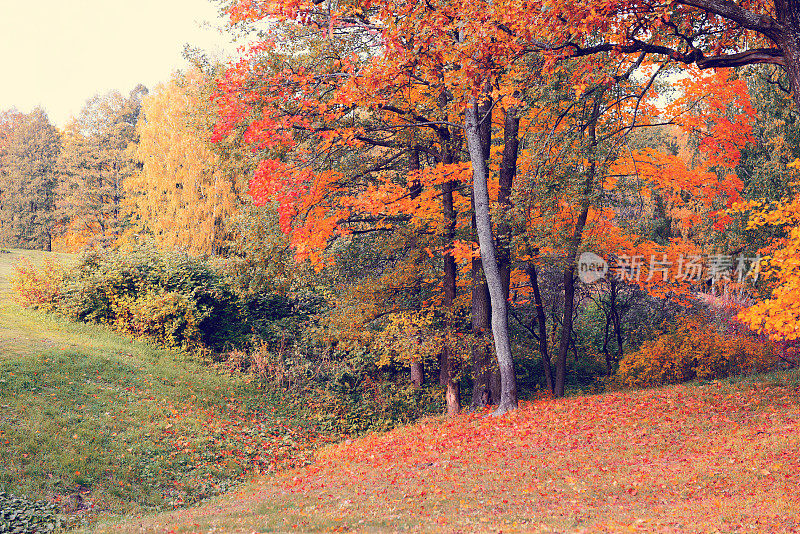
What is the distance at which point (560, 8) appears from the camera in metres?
7.49

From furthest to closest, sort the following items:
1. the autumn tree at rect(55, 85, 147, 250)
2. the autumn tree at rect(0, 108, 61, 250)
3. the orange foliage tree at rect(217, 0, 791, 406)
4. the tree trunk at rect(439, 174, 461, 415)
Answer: the autumn tree at rect(0, 108, 61, 250), the autumn tree at rect(55, 85, 147, 250), the tree trunk at rect(439, 174, 461, 415), the orange foliage tree at rect(217, 0, 791, 406)

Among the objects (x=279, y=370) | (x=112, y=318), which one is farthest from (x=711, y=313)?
(x=112, y=318)

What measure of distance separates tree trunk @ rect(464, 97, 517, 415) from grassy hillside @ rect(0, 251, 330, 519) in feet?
15.8

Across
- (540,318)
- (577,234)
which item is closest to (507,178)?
(577,234)

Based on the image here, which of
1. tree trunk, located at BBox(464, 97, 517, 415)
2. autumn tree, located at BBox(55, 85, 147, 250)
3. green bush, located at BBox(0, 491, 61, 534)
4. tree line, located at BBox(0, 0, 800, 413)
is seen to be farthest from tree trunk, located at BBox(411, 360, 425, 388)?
autumn tree, located at BBox(55, 85, 147, 250)

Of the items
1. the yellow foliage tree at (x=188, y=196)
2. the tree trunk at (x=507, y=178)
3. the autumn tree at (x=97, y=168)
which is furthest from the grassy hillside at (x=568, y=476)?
the autumn tree at (x=97, y=168)

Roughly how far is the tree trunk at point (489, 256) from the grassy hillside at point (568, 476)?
1.96 feet

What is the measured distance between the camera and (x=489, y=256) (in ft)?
39.5

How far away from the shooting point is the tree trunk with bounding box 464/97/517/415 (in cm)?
1190

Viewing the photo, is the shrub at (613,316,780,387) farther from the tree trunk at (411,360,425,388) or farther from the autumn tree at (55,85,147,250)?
the autumn tree at (55,85,147,250)

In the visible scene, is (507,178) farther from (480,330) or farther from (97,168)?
(97,168)

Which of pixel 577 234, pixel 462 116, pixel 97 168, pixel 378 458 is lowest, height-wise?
pixel 378 458

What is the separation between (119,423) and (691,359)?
1372 centimetres

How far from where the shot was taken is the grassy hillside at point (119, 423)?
29.5ft
